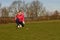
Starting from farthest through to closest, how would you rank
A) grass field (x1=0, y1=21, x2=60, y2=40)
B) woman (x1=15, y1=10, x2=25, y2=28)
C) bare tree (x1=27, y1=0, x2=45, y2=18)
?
bare tree (x1=27, y1=0, x2=45, y2=18) < woman (x1=15, y1=10, x2=25, y2=28) < grass field (x1=0, y1=21, x2=60, y2=40)

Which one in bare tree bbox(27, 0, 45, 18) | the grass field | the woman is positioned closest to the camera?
the grass field

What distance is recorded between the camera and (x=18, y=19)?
21.1 meters

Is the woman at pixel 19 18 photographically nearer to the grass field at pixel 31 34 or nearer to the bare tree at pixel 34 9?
the grass field at pixel 31 34

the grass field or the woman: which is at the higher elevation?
the woman

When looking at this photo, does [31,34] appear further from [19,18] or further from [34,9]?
[34,9]

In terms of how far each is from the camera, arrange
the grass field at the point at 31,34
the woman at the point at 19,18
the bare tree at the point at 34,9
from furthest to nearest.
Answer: the bare tree at the point at 34,9 → the woman at the point at 19,18 → the grass field at the point at 31,34

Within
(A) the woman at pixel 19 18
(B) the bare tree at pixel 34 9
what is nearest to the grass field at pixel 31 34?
(A) the woman at pixel 19 18

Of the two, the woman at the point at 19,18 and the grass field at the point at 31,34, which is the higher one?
the woman at the point at 19,18

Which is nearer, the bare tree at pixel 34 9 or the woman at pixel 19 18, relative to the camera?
the woman at pixel 19 18

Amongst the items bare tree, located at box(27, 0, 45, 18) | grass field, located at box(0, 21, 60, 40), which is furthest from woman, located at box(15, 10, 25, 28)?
bare tree, located at box(27, 0, 45, 18)

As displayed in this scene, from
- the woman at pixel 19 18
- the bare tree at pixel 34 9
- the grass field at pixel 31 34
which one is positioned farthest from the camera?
the bare tree at pixel 34 9

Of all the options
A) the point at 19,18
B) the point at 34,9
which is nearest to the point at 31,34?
the point at 19,18

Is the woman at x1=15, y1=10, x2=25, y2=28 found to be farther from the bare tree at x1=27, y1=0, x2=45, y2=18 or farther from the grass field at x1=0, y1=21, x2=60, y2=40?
the bare tree at x1=27, y1=0, x2=45, y2=18

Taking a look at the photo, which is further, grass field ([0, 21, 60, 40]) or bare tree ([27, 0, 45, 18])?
bare tree ([27, 0, 45, 18])
